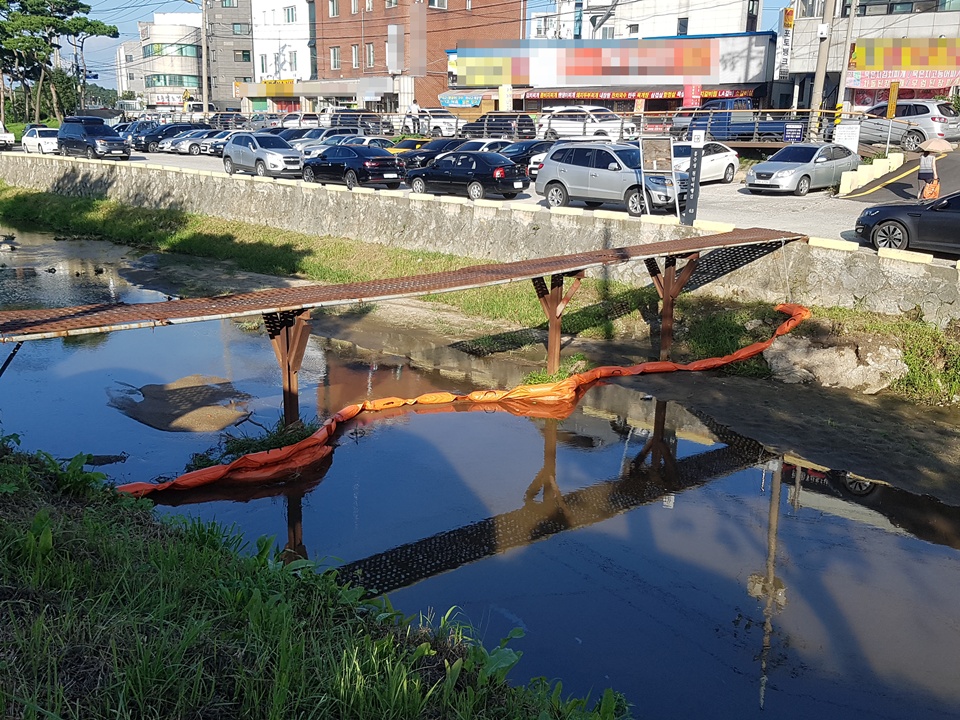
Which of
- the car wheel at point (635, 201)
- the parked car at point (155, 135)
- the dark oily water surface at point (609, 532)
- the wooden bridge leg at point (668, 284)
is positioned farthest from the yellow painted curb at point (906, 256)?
the parked car at point (155, 135)

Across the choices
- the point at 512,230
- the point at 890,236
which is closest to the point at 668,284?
the point at 890,236

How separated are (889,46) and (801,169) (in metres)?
21.3

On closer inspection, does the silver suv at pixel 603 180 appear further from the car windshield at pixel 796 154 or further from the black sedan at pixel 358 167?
the black sedan at pixel 358 167

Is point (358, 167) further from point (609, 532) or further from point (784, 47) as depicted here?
point (784, 47)

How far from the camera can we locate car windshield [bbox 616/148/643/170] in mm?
23375

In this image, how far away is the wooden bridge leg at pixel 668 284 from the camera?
15.0 meters

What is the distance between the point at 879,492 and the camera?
10805 millimetres

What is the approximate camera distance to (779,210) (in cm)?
2438

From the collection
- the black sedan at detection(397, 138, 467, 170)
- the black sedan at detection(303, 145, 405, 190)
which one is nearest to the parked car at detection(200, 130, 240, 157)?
the black sedan at detection(397, 138, 467, 170)

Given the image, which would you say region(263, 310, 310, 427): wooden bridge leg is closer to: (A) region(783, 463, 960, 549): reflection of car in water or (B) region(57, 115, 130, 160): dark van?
(A) region(783, 463, 960, 549): reflection of car in water

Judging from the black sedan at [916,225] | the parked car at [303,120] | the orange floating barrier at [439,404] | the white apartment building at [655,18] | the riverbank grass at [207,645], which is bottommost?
the orange floating barrier at [439,404]

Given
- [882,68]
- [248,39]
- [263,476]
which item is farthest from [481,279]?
[248,39]

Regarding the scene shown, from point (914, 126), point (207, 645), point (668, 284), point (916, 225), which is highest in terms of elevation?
point (914, 126)

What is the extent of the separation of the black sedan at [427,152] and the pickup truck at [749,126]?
8.87 m
